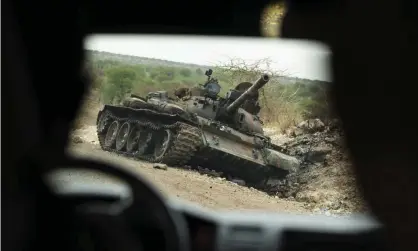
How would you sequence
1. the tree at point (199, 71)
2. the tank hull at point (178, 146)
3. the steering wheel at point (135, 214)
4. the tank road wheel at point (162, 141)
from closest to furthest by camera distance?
the steering wheel at point (135, 214)
the tree at point (199, 71)
the tank hull at point (178, 146)
the tank road wheel at point (162, 141)

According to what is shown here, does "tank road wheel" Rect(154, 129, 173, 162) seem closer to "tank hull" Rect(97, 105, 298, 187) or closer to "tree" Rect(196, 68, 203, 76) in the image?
"tank hull" Rect(97, 105, 298, 187)

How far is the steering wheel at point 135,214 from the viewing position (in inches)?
51.5

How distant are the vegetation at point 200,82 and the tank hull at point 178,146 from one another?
0.24 feet

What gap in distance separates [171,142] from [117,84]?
0.58 metres

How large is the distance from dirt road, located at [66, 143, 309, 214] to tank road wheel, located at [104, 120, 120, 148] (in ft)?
0.18

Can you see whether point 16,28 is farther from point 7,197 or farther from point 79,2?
point 7,197

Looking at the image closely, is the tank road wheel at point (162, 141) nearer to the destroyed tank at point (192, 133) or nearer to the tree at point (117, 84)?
the destroyed tank at point (192, 133)

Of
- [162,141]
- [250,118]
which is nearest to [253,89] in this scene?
[250,118]

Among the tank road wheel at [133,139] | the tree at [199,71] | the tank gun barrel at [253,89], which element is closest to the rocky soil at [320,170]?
the tank gun barrel at [253,89]

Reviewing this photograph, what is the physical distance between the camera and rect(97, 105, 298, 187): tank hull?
1.67m

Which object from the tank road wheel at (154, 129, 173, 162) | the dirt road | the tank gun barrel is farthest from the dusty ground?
the tank road wheel at (154, 129, 173, 162)

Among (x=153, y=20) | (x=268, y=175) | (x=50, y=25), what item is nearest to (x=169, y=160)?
(x=268, y=175)

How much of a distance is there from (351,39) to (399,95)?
0.18 metres

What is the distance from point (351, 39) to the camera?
155cm
